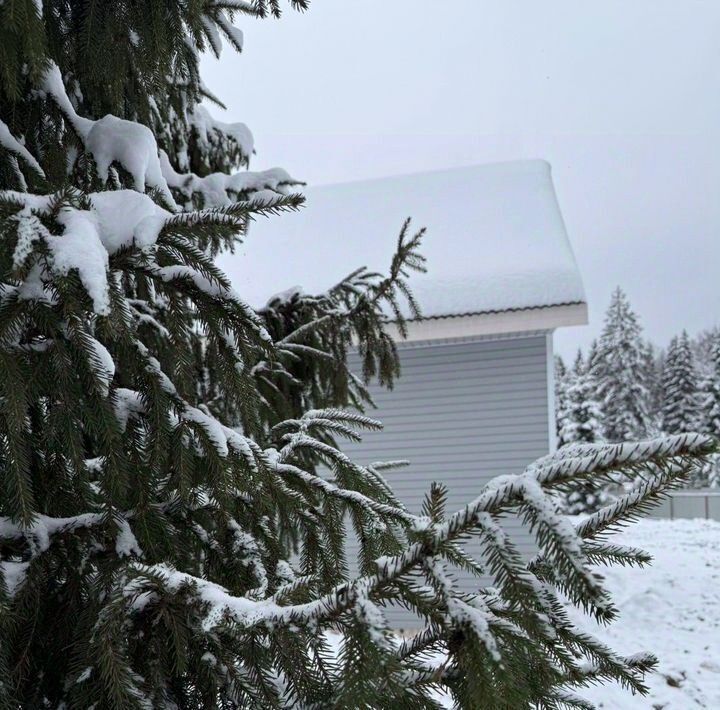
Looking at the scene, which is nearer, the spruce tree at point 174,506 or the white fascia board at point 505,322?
the spruce tree at point 174,506

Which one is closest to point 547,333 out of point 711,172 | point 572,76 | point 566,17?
point 566,17

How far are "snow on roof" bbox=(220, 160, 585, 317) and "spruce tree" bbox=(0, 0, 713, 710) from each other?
511cm

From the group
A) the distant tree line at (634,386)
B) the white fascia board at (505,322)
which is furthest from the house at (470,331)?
the distant tree line at (634,386)

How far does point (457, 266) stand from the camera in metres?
8.41

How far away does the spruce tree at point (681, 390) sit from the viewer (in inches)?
1329

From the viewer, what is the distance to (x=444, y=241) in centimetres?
911

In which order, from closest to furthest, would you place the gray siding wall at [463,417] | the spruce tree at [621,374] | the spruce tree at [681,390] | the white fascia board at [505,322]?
the white fascia board at [505,322] → the gray siding wall at [463,417] → the spruce tree at [621,374] → the spruce tree at [681,390]

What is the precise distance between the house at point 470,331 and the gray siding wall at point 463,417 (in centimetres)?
1

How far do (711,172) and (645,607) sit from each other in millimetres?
53712

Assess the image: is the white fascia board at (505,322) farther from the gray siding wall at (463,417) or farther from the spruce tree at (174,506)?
the spruce tree at (174,506)

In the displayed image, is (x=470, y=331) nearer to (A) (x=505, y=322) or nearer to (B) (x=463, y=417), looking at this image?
(A) (x=505, y=322)

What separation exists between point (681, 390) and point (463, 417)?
29477 millimetres

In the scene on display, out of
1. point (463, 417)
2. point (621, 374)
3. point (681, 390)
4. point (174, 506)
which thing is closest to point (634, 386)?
point (621, 374)

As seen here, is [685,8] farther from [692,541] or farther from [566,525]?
[566,525]
